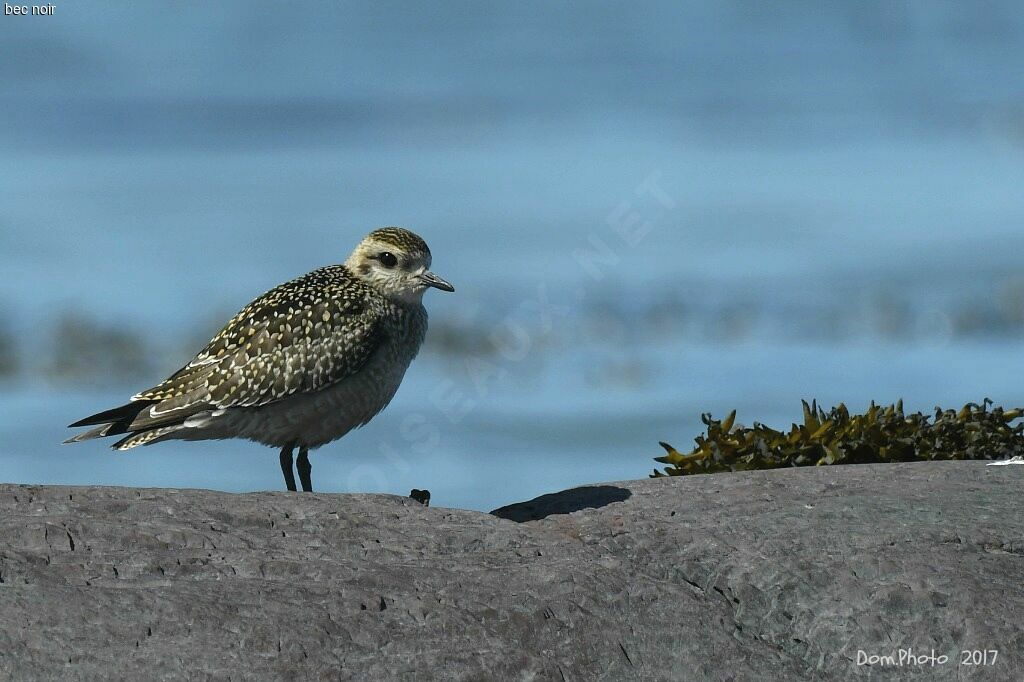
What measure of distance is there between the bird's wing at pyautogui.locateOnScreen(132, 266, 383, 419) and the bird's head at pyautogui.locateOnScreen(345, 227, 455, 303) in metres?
0.31

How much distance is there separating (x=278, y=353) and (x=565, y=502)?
3.13 meters

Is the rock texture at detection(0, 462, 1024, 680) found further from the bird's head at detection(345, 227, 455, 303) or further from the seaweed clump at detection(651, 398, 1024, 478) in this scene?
the bird's head at detection(345, 227, 455, 303)

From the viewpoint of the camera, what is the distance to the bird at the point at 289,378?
42.5 feet

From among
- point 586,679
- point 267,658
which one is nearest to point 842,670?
point 586,679

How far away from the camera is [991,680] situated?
898 cm

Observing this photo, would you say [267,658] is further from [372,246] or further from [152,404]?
[372,246]

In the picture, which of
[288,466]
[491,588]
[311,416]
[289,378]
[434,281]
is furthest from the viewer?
[434,281]

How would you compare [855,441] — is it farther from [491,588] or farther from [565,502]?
[491,588]

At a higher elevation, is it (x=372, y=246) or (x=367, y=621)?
(x=372, y=246)

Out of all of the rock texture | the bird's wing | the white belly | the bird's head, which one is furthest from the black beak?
the rock texture

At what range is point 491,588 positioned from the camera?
908 cm

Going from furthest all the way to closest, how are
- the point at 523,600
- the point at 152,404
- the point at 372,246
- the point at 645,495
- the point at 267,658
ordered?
the point at 372,246 < the point at 152,404 < the point at 645,495 < the point at 523,600 < the point at 267,658

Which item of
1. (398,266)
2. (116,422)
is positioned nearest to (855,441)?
(398,266)

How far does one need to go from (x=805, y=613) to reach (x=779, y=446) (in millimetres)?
4183
